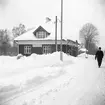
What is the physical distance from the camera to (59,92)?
477cm

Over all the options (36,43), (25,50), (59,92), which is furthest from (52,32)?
(59,92)

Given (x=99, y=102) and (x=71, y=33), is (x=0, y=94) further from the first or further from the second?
(x=71, y=33)

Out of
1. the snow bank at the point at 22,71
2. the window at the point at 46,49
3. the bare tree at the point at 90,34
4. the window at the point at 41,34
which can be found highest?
the window at the point at 41,34

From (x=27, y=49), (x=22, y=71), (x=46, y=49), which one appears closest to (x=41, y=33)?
(x=46, y=49)

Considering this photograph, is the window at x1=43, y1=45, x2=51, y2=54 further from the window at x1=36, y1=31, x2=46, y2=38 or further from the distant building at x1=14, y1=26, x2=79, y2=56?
the window at x1=36, y1=31, x2=46, y2=38

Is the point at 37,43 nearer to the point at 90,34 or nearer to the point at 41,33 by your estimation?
the point at 41,33

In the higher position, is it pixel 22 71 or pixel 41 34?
pixel 41 34

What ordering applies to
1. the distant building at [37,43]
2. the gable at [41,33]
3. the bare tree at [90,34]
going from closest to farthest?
1. the bare tree at [90,34]
2. the distant building at [37,43]
3. the gable at [41,33]

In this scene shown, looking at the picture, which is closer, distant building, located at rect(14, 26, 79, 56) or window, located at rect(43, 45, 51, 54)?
window, located at rect(43, 45, 51, 54)

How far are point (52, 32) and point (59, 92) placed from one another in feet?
73.2

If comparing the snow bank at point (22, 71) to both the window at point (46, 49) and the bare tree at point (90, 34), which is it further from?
the window at point (46, 49)

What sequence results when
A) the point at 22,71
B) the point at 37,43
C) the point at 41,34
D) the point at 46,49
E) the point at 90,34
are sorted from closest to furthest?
the point at 22,71 < the point at 90,34 < the point at 46,49 < the point at 37,43 < the point at 41,34

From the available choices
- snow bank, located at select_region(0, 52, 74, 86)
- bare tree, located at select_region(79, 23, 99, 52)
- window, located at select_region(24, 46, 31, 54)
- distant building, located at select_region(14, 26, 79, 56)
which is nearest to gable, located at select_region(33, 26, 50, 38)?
distant building, located at select_region(14, 26, 79, 56)

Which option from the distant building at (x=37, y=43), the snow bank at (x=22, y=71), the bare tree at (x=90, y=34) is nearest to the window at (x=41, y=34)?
the distant building at (x=37, y=43)
